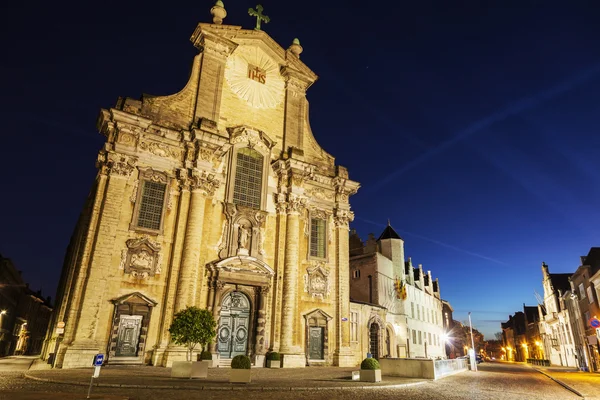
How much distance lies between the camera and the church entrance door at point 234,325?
23250 mm

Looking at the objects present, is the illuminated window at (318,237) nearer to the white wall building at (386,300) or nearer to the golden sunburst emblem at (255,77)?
the white wall building at (386,300)

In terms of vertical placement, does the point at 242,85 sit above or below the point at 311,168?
above

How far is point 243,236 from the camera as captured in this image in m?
25.1

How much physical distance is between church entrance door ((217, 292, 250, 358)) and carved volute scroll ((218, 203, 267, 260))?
2800 millimetres

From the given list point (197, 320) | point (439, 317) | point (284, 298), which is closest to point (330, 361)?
point (284, 298)

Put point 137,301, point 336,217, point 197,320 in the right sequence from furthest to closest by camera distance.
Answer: point 336,217, point 137,301, point 197,320

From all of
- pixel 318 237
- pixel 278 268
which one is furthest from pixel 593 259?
pixel 278 268

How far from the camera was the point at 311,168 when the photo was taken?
2877 cm

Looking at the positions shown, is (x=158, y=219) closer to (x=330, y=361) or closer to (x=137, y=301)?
(x=137, y=301)

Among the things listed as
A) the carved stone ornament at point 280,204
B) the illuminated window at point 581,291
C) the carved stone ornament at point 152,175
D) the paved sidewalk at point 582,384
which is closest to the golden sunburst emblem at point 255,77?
the carved stone ornament at point 280,204

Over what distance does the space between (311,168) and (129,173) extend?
12.7m

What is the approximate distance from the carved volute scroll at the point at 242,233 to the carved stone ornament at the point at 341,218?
6.57 meters

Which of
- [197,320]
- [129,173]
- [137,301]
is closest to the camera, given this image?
[197,320]

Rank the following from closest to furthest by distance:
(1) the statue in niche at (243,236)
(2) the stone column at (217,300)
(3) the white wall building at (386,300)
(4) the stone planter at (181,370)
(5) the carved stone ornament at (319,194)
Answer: (4) the stone planter at (181,370) < (2) the stone column at (217,300) < (1) the statue in niche at (243,236) < (5) the carved stone ornament at (319,194) < (3) the white wall building at (386,300)
